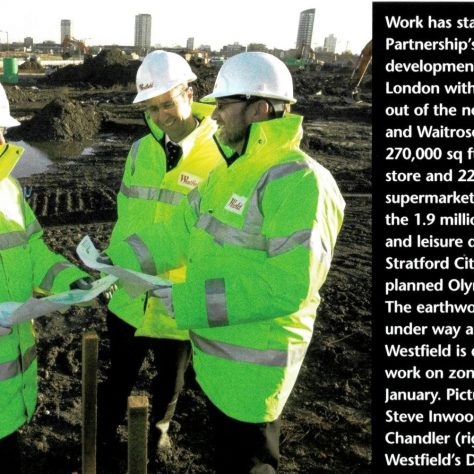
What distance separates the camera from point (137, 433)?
1938mm

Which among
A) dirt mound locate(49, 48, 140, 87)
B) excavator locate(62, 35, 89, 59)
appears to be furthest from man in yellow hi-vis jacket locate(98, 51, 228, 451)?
excavator locate(62, 35, 89, 59)

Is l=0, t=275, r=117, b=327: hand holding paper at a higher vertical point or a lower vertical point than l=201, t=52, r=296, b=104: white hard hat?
lower

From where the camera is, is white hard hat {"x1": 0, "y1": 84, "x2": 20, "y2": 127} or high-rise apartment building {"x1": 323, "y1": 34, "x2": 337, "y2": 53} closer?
white hard hat {"x1": 0, "y1": 84, "x2": 20, "y2": 127}

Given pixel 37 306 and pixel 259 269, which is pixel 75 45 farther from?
pixel 259 269

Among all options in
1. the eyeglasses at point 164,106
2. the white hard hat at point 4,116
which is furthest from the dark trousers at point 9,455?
the eyeglasses at point 164,106

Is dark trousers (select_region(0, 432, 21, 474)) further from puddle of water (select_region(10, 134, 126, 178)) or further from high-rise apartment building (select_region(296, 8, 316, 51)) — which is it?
high-rise apartment building (select_region(296, 8, 316, 51))

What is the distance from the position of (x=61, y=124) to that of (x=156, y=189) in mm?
15092

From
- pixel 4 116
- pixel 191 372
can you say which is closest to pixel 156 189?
pixel 4 116

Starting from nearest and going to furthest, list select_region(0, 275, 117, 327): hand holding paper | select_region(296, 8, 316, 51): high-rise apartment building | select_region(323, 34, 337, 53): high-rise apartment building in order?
select_region(0, 275, 117, 327): hand holding paper → select_region(296, 8, 316, 51): high-rise apartment building → select_region(323, 34, 337, 53): high-rise apartment building

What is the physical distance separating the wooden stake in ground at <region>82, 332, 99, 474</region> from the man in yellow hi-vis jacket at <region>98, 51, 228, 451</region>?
702mm

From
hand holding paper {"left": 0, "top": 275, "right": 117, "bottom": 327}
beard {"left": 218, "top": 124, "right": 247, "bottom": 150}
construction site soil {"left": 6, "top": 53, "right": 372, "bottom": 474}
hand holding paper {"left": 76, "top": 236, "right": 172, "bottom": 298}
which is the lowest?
construction site soil {"left": 6, "top": 53, "right": 372, "bottom": 474}

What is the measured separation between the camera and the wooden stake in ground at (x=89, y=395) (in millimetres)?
2488

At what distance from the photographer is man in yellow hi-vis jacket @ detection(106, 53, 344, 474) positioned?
7.25 feet

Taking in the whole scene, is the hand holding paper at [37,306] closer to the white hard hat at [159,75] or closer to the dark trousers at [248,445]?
the dark trousers at [248,445]
